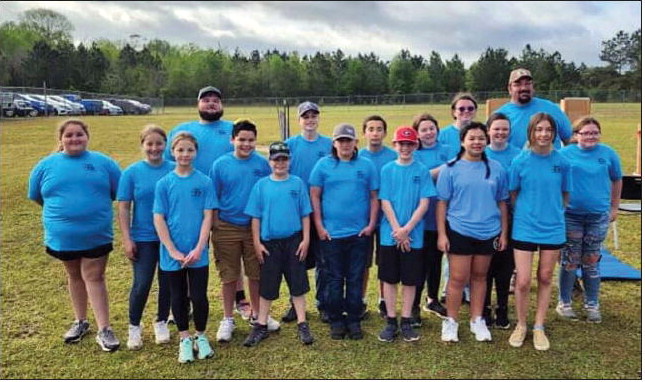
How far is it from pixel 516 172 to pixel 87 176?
3103 mm

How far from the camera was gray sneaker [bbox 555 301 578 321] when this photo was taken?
185 inches

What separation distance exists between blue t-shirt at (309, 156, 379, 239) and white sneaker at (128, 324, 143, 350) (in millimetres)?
1612

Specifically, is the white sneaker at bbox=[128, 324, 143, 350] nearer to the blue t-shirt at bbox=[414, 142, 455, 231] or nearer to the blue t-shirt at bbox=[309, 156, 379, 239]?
the blue t-shirt at bbox=[309, 156, 379, 239]

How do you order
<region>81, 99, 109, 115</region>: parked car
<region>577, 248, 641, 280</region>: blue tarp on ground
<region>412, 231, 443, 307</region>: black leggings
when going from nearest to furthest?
<region>412, 231, 443, 307</region>: black leggings, <region>577, 248, 641, 280</region>: blue tarp on ground, <region>81, 99, 109, 115</region>: parked car

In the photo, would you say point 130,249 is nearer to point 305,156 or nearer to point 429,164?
point 305,156

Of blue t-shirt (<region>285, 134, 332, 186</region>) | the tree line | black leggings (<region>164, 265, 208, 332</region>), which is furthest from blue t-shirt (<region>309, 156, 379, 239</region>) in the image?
the tree line

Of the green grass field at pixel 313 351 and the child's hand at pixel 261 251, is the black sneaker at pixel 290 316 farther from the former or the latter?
the child's hand at pixel 261 251

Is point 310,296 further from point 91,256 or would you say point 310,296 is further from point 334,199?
point 91,256

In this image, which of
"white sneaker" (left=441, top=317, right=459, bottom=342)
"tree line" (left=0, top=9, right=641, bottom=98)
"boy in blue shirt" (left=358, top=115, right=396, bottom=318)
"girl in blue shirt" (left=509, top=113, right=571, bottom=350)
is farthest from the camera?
"tree line" (left=0, top=9, right=641, bottom=98)

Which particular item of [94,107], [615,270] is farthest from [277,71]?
[615,270]

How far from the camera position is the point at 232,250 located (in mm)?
4238

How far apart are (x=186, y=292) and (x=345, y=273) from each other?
1221mm

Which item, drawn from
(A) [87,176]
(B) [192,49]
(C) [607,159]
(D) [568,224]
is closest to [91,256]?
(A) [87,176]

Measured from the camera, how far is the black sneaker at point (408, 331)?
420 centimetres
